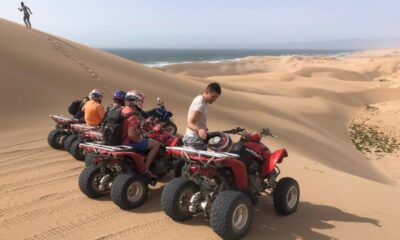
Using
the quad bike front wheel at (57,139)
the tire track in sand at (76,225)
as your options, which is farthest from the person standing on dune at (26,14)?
the tire track in sand at (76,225)

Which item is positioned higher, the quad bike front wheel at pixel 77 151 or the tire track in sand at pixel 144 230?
the quad bike front wheel at pixel 77 151

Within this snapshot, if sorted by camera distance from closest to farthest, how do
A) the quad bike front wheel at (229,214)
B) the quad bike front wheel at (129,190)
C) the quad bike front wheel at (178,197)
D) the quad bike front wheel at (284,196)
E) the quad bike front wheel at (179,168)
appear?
the quad bike front wheel at (229,214) → the quad bike front wheel at (178,197) → the quad bike front wheel at (129,190) → the quad bike front wheel at (284,196) → the quad bike front wheel at (179,168)

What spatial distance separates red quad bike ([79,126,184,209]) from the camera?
18.9 ft

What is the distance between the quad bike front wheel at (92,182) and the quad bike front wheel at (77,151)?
2.26 metres

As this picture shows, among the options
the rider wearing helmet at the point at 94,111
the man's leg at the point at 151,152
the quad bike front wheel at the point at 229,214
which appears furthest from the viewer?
the rider wearing helmet at the point at 94,111

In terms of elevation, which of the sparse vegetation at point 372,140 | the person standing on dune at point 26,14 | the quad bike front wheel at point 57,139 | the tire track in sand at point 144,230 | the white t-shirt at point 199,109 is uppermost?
the person standing on dune at point 26,14

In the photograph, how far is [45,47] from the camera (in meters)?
17.6

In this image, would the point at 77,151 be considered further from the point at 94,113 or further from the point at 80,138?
the point at 94,113

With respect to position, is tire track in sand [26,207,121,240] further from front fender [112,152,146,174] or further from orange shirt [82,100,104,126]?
orange shirt [82,100,104,126]

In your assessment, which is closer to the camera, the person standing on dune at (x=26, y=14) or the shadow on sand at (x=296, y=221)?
the shadow on sand at (x=296, y=221)

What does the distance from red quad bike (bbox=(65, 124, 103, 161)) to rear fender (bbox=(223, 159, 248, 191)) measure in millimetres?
2943

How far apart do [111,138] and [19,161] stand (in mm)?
3422

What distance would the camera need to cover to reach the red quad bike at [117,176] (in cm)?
575

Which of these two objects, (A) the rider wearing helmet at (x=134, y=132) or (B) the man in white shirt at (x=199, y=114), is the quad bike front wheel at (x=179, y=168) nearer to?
(A) the rider wearing helmet at (x=134, y=132)
